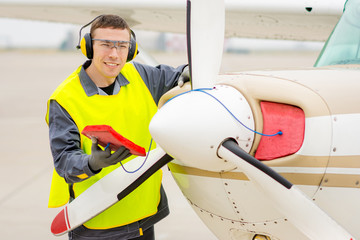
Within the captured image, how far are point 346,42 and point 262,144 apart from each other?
146 centimetres

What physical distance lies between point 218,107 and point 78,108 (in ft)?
3.05

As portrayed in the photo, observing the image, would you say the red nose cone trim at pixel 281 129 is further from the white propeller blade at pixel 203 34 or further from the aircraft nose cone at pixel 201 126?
the white propeller blade at pixel 203 34

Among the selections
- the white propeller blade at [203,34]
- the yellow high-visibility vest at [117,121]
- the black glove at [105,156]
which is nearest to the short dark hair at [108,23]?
the yellow high-visibility vest at [117,121]

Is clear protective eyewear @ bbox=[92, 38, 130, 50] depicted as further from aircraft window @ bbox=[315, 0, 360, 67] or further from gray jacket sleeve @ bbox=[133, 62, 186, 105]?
aircraft window @ bbox=[315, 0, 360, 67]

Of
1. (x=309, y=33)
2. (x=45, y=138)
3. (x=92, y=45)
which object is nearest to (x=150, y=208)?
(x=92, y=45)

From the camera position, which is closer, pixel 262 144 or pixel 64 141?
pixel 262 144

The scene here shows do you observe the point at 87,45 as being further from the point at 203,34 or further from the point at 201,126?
the point at 201,126

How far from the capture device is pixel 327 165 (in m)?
2.41

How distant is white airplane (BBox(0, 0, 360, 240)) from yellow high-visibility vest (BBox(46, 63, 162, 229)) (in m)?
Answer: 0.28

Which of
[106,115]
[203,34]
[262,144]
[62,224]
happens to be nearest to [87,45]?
[106,115]

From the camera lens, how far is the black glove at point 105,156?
246cm

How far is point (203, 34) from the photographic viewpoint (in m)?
2.71

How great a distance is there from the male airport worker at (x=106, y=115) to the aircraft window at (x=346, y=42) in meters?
1.05

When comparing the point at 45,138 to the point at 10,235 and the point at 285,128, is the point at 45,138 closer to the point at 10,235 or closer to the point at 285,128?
the point at 10,235
